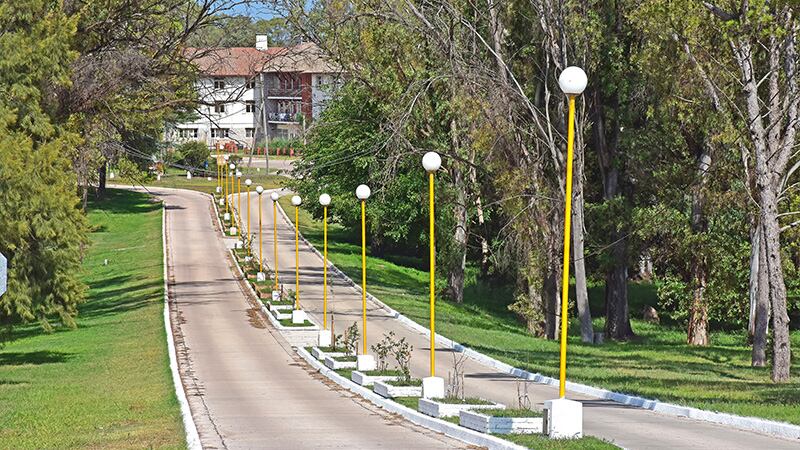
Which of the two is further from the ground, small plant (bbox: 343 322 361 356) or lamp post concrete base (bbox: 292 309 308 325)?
small plant (bbox: 343 322 361 356)

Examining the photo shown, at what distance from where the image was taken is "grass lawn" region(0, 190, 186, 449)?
839 inches

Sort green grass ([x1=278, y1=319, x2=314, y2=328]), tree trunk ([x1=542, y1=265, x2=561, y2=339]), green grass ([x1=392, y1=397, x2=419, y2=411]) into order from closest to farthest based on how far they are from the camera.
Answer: green grass ([x1=392, y1=397, x2=419, y2=411])
green grass ([x1=278, y1=319, x2=314, y2=328])
tree trunk ([x1=542, y1=265, x2=561, y2=339])

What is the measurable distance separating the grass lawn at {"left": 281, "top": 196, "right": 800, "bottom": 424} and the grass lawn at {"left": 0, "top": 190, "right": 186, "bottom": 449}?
899 cm

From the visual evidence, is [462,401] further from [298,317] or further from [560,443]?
[298,317]

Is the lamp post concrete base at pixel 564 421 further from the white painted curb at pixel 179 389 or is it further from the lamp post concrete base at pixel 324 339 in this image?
the lamp post concrete base at pixel 324 339

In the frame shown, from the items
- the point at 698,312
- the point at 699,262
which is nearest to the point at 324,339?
the point at 699,262

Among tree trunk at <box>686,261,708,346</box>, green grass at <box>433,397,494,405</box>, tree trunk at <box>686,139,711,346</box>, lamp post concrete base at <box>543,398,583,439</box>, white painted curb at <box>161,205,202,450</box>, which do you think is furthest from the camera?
tree trunk at <box>686,261,708,346</box>

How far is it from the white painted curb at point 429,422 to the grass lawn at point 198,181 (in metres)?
A: 73.9

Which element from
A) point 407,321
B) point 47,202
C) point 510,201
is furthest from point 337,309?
point 47,202

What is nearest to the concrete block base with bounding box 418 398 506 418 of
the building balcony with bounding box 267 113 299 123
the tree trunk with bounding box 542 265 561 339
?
the tree trunk with bounding box 542 265 561 339

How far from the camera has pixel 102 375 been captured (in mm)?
33000

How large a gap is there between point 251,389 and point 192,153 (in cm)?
8910

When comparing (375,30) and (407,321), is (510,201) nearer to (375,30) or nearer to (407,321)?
(407,321)

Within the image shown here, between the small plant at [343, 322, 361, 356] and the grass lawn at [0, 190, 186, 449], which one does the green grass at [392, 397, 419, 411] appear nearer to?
the grass lawn at [0, 190, 186, 449]
